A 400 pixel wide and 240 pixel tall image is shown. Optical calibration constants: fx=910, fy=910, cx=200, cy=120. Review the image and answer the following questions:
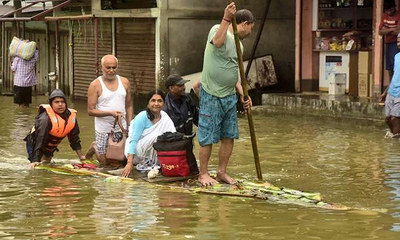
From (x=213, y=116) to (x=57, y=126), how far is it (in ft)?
7.03

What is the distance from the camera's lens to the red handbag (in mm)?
9047

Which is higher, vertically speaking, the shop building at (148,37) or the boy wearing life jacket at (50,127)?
the shop building at (148,37)

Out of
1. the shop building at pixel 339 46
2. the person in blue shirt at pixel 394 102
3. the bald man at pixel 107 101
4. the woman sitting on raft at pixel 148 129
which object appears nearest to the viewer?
the woman sitting on raft at pixel 148 129

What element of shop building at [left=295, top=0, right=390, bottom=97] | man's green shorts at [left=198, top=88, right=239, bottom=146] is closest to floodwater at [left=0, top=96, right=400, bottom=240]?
man's green shorts at [left=198, top=88, right=239, bottom=146]

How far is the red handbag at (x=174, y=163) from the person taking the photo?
9.05 metres

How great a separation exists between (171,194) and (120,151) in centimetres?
148

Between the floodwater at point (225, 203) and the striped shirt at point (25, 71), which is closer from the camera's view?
the floodwater at point (225, 203)

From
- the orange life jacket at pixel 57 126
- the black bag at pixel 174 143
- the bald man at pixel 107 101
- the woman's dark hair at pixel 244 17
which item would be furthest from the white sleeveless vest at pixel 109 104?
the woman's dark hair at pixel 244 17

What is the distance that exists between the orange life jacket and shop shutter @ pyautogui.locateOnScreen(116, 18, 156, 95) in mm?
9721

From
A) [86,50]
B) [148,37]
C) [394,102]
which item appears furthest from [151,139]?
[86,50]

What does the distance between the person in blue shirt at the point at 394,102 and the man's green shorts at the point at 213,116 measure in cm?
453

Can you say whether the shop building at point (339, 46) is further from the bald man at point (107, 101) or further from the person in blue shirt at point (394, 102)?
the bald man at point (107, 101)

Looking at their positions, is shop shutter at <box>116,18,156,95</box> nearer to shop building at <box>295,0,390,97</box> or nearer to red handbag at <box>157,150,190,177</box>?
shop building at <box>295,0,390,97</box>

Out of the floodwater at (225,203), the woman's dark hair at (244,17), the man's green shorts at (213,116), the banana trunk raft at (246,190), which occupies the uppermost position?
the woman's dark hair at (244,17)
